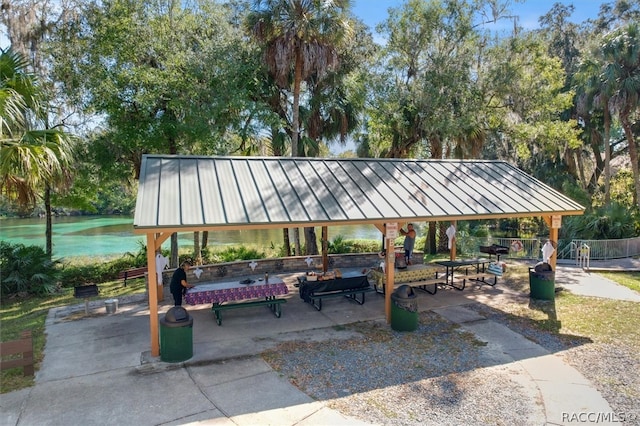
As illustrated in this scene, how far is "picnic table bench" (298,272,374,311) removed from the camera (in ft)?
32.2

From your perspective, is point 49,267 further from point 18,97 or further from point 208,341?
point 208,341

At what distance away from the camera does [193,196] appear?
776 cm

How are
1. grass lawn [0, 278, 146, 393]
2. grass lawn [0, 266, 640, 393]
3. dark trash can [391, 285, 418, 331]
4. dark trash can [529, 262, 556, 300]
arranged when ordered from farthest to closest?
dark trash can [529, 262, 556, 300]
dark trash can [391, 285, 418, 331]
grass lawn [0, 266, 640, 393]
grass lawn [0, 278, 146, 393]

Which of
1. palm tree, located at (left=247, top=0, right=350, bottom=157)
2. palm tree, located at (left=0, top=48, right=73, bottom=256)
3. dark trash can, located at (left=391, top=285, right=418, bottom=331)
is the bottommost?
dark trash can, located at (left=391, top=285, right=418, bottom=331)

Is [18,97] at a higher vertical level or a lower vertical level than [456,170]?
higher

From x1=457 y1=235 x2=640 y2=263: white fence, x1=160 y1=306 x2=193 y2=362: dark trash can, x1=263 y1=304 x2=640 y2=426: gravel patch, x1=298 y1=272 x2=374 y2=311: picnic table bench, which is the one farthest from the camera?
x1=457 y1=235 x2=640 y2=263: white fence

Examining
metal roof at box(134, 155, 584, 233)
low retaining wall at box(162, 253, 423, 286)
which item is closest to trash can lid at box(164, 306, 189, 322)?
metal roof at box(134, 155, 584, 233)

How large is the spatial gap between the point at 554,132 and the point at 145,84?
51.5 feet

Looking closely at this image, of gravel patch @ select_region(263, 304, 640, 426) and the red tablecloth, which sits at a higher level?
the red tablecloth

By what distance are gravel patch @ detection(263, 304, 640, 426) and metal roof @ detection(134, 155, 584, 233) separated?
2369mm

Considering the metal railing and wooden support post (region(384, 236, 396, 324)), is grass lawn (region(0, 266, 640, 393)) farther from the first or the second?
the metal railing

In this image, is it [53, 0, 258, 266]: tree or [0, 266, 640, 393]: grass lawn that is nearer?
[0, 266, 640, 393]: grass lawn

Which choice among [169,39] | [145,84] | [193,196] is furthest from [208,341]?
[169,39]

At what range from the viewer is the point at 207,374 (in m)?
6.53
